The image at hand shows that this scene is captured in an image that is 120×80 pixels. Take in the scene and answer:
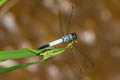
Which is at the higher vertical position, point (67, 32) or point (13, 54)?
point (67, 32)

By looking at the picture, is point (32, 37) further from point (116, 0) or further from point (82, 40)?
point (116, 0)

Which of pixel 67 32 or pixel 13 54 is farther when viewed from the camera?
pixel 67 32

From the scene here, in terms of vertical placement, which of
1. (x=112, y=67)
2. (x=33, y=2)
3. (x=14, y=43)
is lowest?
(x=112, y=67)

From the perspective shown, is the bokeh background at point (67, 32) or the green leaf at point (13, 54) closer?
the green leaf at point (13, 54)

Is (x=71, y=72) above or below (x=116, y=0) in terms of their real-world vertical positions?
below

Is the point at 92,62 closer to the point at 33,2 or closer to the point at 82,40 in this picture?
the point at 82,40

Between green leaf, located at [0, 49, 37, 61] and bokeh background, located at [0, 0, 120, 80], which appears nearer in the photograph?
green leaf, located at [0, 49, 37, 61]

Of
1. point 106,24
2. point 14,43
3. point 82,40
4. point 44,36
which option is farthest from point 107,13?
point 14,43
